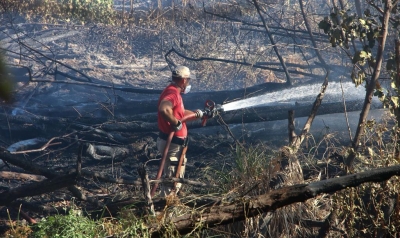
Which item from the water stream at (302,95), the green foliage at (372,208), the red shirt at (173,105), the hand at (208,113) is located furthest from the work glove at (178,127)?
the water stream at (302,95)

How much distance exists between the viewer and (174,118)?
5074 mm

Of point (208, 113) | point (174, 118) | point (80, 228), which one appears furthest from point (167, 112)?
point (80, 228)

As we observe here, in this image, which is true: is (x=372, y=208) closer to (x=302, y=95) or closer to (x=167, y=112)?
(x=167, y=112)

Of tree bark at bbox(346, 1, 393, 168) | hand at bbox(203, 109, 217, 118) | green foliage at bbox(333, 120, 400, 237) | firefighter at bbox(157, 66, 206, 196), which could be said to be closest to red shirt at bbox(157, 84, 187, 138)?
firefighter at bbox(157, 66, 206, 196)

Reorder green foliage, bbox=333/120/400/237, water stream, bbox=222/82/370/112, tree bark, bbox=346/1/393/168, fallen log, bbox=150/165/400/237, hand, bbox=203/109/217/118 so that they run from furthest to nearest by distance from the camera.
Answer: water stream, bbox=222/82/370/112 → hand, bbox=203/109/217/118 → tree bark, bbox=346/1/393/168 → green foliage, bbox=333/120/400/237 → fallen log, bbox=150/165/400/237

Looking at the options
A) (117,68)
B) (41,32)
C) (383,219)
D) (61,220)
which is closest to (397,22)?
(383,219)

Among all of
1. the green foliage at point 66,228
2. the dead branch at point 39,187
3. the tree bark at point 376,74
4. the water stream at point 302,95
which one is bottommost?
the dead branch at point 39,187

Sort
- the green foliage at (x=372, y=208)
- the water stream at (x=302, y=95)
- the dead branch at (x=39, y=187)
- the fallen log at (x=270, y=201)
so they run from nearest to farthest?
the fallen log at (x=270, y=201) < the green foliage at (x=372, y=208) < the dead branch at (x=39, y=187) < the water stream at (x=302, y=95)

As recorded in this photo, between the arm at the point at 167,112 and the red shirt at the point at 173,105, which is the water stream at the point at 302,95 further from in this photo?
the arm at the point at 167,112

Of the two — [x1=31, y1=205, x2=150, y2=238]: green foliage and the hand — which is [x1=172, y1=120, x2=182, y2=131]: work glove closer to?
the hand

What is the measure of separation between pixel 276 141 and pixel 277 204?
4.62m

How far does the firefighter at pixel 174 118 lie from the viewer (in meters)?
5.09

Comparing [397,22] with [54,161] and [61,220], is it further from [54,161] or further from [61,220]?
[54,161]

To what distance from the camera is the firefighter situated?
5086 mm
